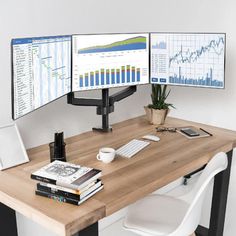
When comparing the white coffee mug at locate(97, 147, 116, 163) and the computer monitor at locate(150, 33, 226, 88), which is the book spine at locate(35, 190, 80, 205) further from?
the computer monitor at locate(150, 33, 226, 88)

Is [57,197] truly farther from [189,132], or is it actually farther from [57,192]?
[189,132]

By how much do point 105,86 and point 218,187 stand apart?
85 cm

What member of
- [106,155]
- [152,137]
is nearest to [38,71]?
[106,155]

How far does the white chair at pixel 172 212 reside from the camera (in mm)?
1665

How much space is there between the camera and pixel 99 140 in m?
2.11

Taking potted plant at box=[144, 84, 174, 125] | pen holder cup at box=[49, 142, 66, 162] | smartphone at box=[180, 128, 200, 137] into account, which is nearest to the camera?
pen holder cup at box=[49, 142, 66, 162]

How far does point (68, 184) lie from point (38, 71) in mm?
566

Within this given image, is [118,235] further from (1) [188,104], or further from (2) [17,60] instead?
(2) [17,60]

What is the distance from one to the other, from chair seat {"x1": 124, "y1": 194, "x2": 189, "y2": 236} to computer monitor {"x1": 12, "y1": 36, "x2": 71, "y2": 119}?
69 centimetres

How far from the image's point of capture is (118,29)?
2.44 metres

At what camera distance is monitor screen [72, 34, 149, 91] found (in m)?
2.04

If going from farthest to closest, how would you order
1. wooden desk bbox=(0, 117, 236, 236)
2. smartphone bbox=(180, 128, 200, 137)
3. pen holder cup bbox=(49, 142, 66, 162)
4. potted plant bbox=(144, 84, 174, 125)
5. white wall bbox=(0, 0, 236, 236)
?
potted plant bbox=(144, 84, 174, 125) → smartphone bbox=(180, 128, 200, 137) → white wall bbox=(0, 0, 236, 236) → pen holder cup bbox=(49, 142, 66, 162) → wooden desk bbox=(0, 117, 236, 236)

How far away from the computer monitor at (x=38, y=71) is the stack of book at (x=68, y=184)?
30cm

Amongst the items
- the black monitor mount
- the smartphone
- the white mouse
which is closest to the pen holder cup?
the black monitor mount
